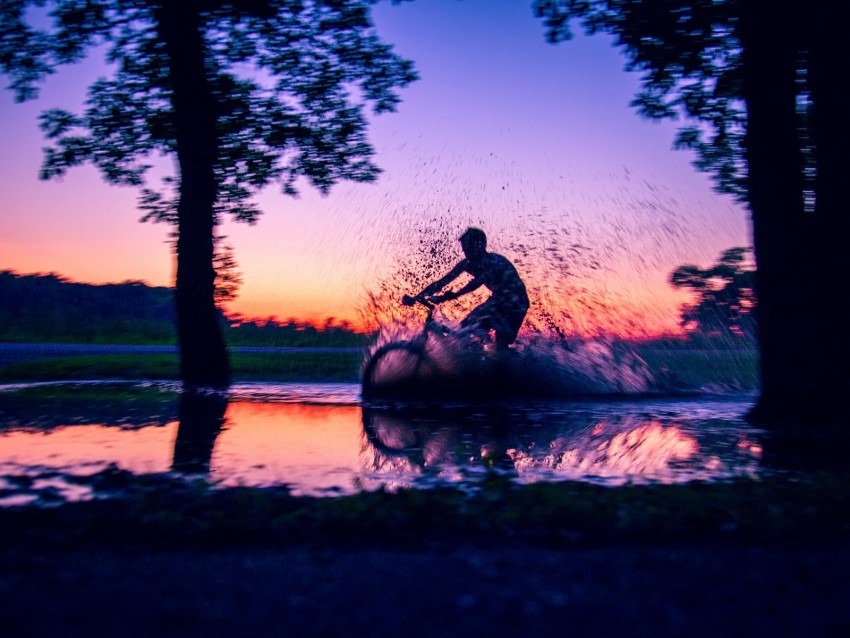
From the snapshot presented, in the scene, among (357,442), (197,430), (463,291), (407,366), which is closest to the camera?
(357,442)

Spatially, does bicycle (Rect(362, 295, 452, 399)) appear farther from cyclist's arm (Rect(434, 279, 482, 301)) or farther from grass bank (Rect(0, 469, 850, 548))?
grass bank (Rect(0, 469, 850, 548))

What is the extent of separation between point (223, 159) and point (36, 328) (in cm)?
3100

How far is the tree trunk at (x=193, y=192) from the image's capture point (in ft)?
46.7

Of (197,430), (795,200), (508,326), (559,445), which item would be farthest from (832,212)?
(197,430)

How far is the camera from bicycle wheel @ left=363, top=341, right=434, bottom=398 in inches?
419

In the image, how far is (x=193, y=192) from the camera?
47.1ft

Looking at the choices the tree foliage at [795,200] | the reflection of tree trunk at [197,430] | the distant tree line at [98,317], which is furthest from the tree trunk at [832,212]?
the distant tree line at [98,317]

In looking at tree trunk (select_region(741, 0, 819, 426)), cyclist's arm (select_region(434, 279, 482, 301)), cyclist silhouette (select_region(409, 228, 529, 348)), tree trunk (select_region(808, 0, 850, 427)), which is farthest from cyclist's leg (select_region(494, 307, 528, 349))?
tree trunk (select_region(808, 0, 850, 427))

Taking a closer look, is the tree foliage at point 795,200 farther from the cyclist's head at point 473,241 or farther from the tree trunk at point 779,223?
the cyclist's head at point 473,241

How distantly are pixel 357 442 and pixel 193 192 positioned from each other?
29.7 feet

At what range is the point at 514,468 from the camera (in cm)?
546

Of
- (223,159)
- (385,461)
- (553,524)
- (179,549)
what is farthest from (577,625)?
(223,159)

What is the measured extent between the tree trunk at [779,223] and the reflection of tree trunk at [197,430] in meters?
5.70

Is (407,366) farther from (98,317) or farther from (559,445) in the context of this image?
(98,317)
